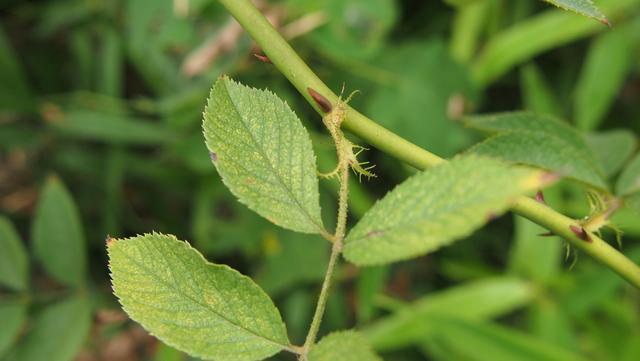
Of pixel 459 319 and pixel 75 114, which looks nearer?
pixel 459 319

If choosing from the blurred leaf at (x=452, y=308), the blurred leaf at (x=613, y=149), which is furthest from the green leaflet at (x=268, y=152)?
the blurred leaf at (x=452, y=308)

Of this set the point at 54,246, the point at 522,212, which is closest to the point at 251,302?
the point at 522,212

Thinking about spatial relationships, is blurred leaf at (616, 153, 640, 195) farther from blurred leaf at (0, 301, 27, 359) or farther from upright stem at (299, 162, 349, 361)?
blurred leaf at (0, 301, 27, 359)

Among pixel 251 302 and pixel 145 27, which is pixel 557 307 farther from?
pixel 251 302

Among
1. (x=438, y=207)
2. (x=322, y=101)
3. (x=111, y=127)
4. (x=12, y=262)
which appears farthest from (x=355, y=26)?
(x=438, y=207)

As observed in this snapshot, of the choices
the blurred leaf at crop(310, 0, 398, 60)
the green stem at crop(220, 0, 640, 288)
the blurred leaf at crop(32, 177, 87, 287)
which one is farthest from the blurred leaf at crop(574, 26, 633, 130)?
the green stem at crop(220, 0, 640, 288)

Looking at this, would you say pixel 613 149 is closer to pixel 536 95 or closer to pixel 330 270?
pixel 330 270
